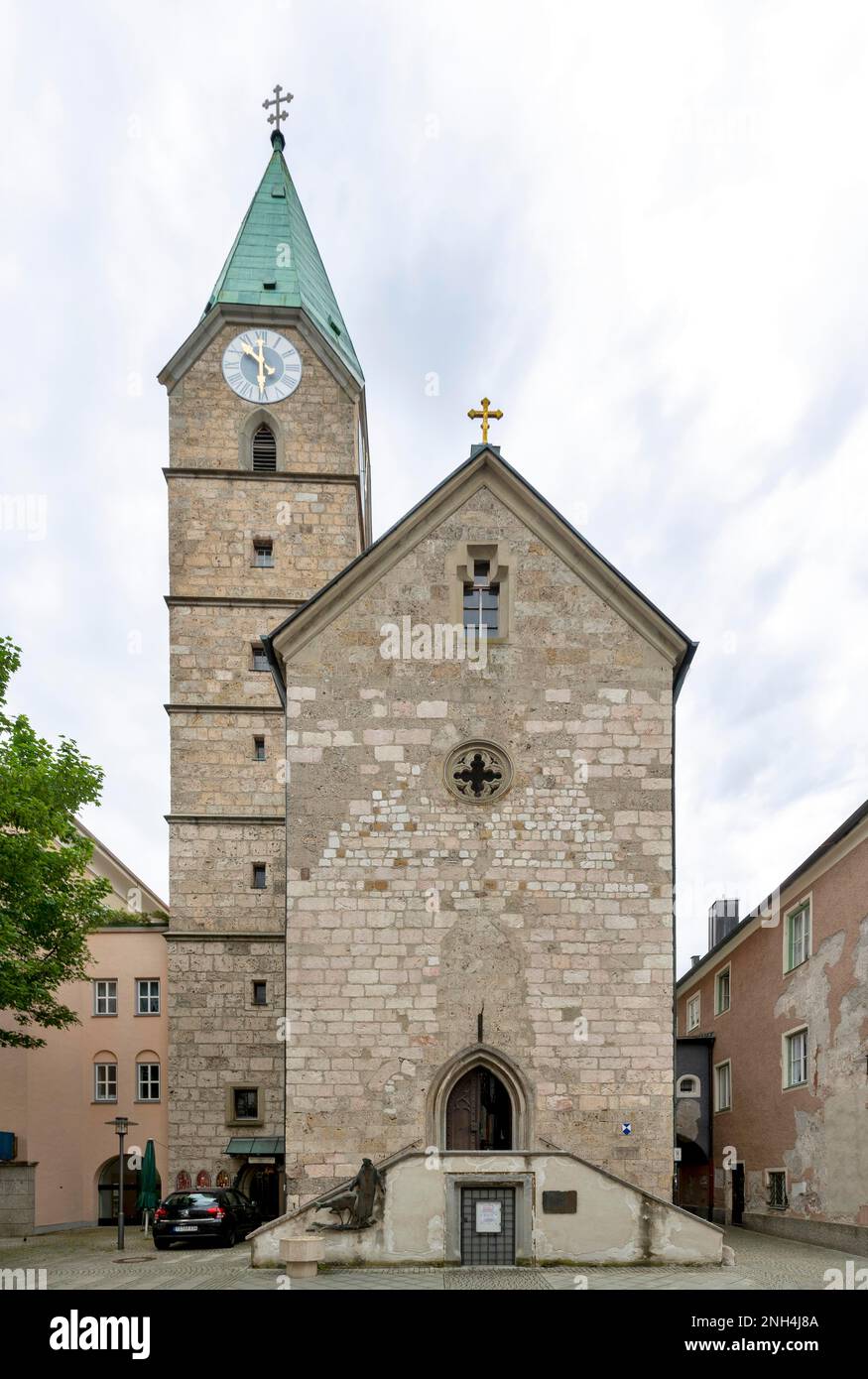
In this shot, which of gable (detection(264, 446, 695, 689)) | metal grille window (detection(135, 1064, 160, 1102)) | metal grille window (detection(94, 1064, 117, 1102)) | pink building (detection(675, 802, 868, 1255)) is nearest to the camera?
gable (detection(264, 446, 695, 689))

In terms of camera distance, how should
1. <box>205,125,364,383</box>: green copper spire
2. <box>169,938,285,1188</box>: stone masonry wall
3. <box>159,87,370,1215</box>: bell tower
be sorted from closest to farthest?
<box>169,938,285,1188</box>: stone masonry wall → <box>159,87,370,1215</box>: bell tower → <box>205,125,364,383</box>: green copper spire

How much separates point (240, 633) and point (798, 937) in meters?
14.7

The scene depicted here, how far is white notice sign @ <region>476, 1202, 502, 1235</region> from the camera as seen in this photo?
53.3ft

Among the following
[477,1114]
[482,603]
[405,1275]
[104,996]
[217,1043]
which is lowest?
[405,1275]

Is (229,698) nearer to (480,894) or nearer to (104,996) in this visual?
(104,996)

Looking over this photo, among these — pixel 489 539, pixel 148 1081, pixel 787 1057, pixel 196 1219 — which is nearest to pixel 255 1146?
pixel 196 1219

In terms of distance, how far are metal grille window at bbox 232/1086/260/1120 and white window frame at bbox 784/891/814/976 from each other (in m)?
12.1

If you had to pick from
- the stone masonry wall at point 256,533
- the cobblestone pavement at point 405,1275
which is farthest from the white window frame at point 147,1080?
the stone masonry wall at point 256,533

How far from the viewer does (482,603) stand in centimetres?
2030

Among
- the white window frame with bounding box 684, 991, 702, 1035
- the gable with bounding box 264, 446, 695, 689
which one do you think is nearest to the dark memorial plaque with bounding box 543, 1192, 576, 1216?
the gable with bounding box 264, 446, 695, 689

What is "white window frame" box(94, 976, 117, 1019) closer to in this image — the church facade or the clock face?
the church facade

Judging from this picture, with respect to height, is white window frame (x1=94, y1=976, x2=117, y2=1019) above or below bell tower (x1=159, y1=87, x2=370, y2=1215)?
below
